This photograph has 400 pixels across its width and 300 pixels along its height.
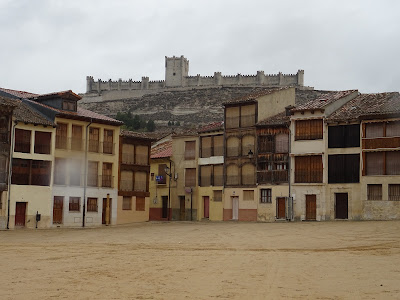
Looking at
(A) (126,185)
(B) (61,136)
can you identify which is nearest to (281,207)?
(A) (126,185)

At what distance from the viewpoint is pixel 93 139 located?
5203 cm

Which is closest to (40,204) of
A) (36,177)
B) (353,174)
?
(36,177)

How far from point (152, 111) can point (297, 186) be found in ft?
328

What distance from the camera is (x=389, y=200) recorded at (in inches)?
1809

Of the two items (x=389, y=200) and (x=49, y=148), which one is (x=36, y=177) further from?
(x=389, y=200)

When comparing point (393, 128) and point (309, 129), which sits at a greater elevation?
point (309, 129)

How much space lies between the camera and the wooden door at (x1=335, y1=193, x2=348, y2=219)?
1916 inches

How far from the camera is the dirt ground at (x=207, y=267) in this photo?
16812 mm

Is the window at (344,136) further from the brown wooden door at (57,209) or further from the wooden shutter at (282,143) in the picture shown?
the brown wooden door at (57,209)

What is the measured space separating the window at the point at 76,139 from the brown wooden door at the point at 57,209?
3955mm

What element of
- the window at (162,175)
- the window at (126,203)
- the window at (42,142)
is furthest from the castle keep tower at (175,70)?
the window at (42,142)

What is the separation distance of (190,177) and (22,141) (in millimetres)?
17469

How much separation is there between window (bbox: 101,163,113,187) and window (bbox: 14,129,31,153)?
295 inches

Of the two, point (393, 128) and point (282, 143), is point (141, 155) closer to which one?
point (282, 143)
